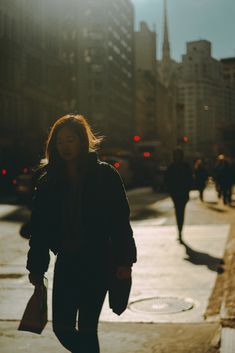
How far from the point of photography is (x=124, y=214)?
3756 millimetres

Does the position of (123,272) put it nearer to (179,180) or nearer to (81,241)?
(81,241)

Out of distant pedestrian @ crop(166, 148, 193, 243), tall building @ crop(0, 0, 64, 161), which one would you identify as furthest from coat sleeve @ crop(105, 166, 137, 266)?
tall building @ crop(0, 0, 64, 161)

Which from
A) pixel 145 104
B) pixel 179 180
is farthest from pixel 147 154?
pixel 145 104

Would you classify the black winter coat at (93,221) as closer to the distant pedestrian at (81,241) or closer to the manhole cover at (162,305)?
the distant pedestrian at (81,241)

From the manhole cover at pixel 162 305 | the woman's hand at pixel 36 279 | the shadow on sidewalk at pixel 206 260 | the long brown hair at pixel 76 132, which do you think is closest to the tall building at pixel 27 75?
the shadow on sidewalk at pixel 206 260

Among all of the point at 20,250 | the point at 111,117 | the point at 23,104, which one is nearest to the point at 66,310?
the point at 20,250

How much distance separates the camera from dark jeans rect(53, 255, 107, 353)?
12.1ft

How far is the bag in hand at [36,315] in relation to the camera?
3635mm

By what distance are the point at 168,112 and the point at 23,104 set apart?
138m

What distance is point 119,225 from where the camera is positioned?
3715 mm

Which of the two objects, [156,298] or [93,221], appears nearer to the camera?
[93,221]

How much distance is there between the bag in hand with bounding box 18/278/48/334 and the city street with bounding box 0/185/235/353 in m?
1.86

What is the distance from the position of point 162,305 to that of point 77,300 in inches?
145

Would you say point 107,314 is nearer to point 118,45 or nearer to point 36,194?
point 36,194
